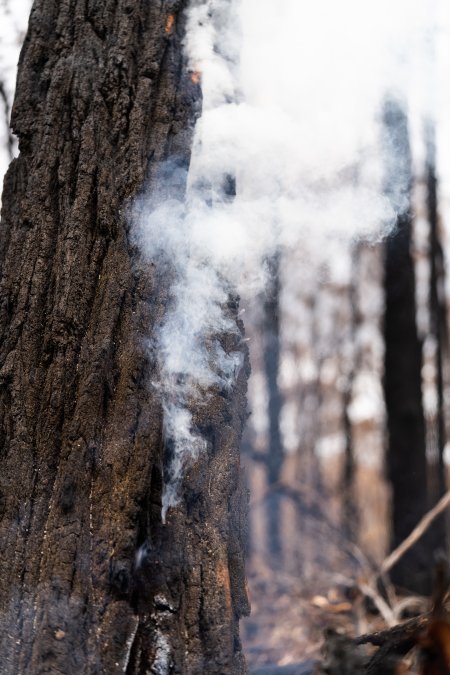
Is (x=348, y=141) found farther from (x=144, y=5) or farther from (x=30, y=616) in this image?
(x=30, y=616)

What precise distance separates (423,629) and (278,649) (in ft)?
11.5

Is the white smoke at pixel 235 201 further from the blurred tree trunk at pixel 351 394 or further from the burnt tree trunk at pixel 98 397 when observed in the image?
the blurred tree trunk at pixel 351 394

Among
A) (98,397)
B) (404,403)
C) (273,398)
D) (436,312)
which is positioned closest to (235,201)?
(98,397)

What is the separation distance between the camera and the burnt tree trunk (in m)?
2.70

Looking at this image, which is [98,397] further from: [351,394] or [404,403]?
[351,394]

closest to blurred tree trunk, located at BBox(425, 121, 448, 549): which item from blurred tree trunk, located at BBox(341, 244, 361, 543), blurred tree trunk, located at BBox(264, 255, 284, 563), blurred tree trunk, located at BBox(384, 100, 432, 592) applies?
blurred tree trunk, located at BBox(384, 100, 432, 592)

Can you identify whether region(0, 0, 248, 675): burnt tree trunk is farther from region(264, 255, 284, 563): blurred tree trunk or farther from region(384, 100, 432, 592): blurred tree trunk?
region(264, 255, 284, 563): blurred tree trunk

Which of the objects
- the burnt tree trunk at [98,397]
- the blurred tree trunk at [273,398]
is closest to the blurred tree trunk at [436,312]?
the blurred tree trunk at [273,398]

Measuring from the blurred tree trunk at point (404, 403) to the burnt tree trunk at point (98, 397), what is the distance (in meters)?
4.06

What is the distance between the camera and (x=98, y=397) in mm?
2928

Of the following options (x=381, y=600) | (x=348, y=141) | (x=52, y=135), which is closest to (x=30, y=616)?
(x=52, y=135)

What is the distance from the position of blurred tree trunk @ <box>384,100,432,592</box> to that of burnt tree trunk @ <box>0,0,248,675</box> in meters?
4.06

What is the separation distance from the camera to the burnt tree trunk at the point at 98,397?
2701 millimetres

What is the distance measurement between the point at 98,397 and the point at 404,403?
5167mm
